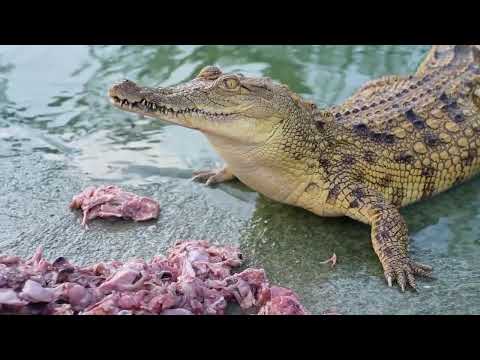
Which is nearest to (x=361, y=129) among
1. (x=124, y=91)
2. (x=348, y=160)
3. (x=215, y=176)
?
(x=348, y=160)

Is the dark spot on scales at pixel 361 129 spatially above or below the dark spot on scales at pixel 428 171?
above

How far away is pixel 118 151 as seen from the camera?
7.07 metres

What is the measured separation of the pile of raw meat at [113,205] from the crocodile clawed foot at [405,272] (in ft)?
6.61

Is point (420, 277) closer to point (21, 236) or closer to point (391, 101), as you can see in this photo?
point (391, 101)

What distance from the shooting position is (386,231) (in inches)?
212

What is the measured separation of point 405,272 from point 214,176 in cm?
218

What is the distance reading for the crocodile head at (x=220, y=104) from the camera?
17.4 ft

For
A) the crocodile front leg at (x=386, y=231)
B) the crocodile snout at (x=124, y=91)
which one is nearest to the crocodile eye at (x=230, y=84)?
the crocodile snout at (x=124, y=91)

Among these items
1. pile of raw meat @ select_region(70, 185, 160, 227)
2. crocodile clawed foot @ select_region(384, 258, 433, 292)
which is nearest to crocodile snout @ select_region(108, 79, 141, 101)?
pile of raw meat @ select_region(70, 185, 160, 227)

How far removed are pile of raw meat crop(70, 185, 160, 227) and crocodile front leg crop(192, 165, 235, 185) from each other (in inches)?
27.4

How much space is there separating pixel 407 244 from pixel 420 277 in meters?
0.32

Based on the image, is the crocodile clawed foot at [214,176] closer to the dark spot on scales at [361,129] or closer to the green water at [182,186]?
the green water at [182,186]

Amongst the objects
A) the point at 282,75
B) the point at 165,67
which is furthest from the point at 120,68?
the point at 282,75

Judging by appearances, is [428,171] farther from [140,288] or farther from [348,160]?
[140,288]
